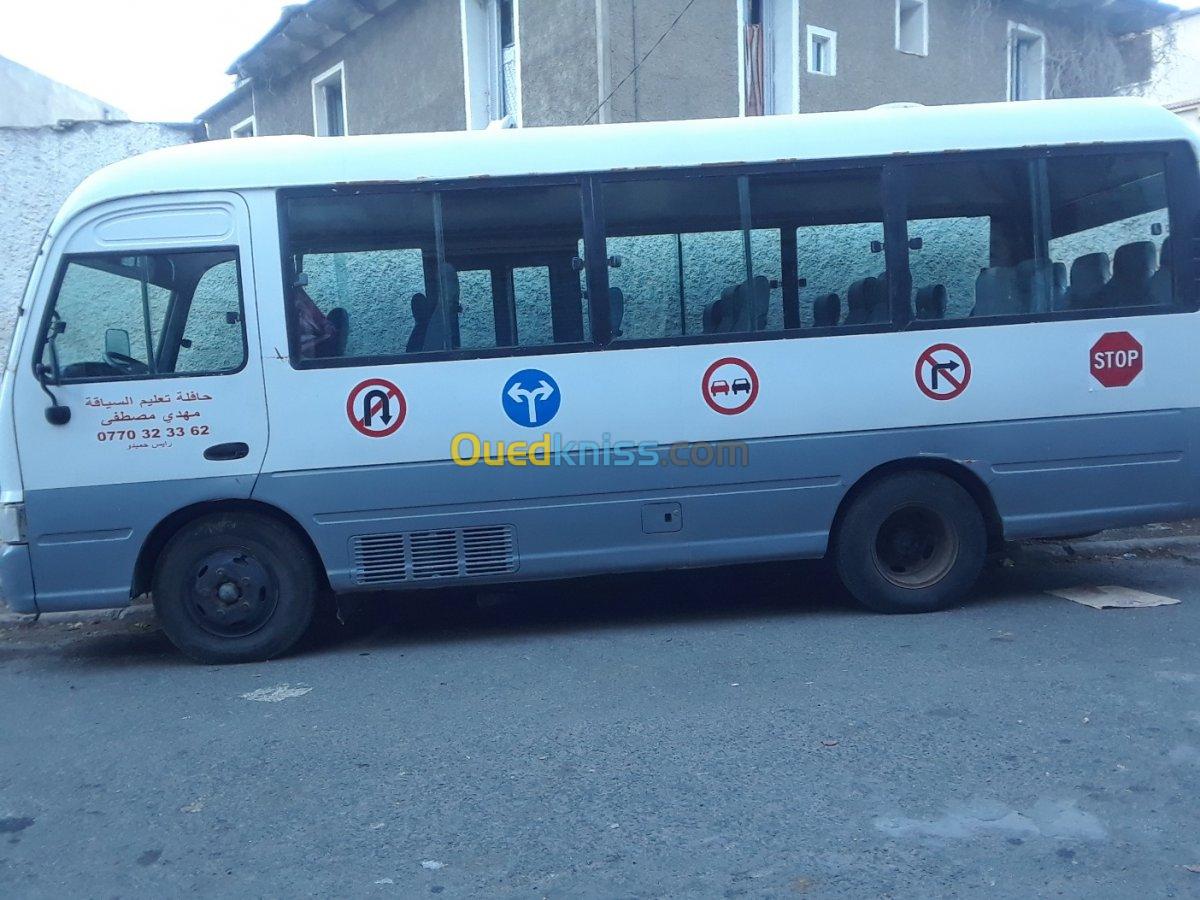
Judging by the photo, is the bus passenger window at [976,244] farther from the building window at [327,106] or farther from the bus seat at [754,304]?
the building window at [327,106]

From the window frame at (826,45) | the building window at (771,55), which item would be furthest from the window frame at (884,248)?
the window frame at (826,45)

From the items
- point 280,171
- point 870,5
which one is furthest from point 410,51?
point 280,171

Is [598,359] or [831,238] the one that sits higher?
[831,238]

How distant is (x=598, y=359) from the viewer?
586 centimetres

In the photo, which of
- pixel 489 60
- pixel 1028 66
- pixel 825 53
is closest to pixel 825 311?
pixel 825 53

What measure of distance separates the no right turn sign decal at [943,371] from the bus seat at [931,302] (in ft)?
0.62

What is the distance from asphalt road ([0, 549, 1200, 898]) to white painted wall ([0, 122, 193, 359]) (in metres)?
5.13

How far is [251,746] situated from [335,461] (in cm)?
175

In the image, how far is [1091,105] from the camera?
20.2 feet

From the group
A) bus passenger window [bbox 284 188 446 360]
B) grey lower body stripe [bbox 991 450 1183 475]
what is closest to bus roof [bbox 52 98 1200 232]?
bus passenger window [bbox 284 188 446 360]

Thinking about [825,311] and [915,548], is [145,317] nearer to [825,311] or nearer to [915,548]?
[825,311]

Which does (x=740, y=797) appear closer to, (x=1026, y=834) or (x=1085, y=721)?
(x=1026, y=834)

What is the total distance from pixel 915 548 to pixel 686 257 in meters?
2.27

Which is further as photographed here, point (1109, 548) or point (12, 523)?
point (1109, 548)
